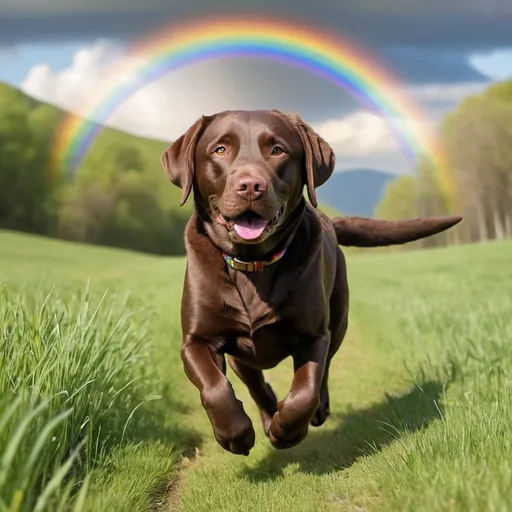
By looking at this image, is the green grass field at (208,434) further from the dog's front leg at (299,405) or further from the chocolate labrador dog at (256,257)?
the chocolate labrador dog at (256,257)

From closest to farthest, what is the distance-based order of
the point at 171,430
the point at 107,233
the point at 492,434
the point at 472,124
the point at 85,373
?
the point at 492,434
the point at 85,373
the point at 171,430
the point at 472,124
the point at 107,233

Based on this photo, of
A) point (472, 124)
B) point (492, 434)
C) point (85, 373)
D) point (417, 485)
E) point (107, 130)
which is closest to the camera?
point (417, 485)

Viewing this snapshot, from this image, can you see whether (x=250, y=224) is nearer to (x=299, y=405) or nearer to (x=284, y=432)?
(x=299, y=405)

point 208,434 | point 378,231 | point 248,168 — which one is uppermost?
point 248,168

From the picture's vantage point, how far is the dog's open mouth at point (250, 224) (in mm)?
3648

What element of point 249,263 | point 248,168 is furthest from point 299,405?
point 248,168

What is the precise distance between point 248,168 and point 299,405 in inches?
48.9

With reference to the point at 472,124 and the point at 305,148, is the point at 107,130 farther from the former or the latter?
the point at 305,148

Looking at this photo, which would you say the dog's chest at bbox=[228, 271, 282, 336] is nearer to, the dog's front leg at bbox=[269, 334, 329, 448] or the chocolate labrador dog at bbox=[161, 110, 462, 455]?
the chocolate labrador dog at bbox=[161, 110, 462, 455]

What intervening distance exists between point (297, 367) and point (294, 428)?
41cm

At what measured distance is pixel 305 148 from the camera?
4.19 meters

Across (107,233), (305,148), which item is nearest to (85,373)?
(305,148)

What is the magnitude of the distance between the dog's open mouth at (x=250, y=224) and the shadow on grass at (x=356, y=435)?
1.23 metres

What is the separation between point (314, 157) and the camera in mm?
4191
